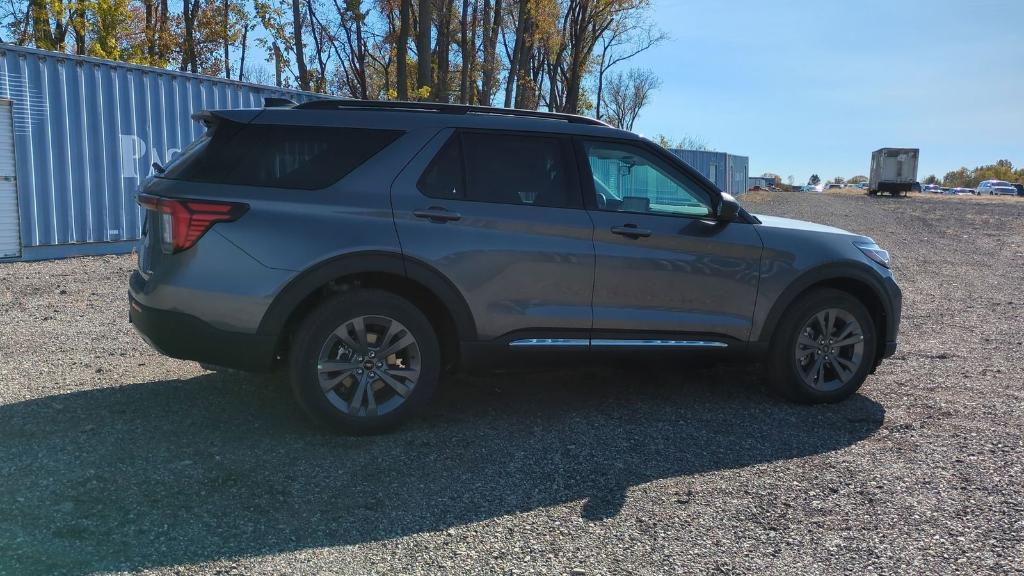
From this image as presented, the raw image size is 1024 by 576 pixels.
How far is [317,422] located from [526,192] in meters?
1.78

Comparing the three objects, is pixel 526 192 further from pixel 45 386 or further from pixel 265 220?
pixel 45 386

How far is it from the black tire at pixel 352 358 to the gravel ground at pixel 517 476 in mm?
142

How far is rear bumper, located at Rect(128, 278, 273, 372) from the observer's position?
169 inches

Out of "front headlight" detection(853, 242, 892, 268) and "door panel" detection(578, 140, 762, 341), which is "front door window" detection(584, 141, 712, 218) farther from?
"front headlight" detection(853, 242, 892, 268)

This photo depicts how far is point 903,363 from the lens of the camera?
680 cm

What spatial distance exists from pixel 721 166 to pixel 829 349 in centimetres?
3864

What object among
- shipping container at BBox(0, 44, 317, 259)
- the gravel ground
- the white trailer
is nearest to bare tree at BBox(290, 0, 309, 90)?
shipping container at BBox(0, 44, 317, 259)

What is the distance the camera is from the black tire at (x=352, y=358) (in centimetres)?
437

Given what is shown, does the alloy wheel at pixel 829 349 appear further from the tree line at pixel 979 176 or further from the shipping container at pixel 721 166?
the tree line at pixel 979 176

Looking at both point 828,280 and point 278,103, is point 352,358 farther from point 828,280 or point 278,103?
point 828,280

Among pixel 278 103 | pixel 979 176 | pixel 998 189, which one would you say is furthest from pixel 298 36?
pixel 979 176

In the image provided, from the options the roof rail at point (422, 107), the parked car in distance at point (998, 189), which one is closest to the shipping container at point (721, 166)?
the roof rail at point (422, 107)

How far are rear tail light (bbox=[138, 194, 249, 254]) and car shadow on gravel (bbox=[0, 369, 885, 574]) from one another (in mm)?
1099

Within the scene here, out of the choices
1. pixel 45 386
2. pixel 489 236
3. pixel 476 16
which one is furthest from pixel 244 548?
pixel 476 16
